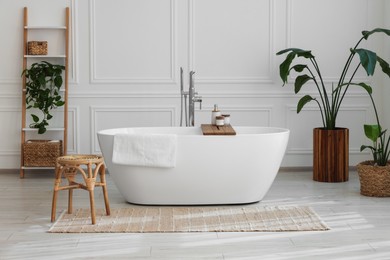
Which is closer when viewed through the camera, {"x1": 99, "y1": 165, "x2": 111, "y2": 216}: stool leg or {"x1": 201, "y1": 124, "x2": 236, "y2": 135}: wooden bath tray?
{"x1": 99, "y1": 165, "x2": 111, "y2": 216}: stool leg

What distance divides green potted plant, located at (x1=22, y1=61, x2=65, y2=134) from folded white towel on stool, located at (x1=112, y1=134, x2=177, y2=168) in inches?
64.1

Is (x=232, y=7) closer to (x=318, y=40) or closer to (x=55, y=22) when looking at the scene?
(x=318, y=40)

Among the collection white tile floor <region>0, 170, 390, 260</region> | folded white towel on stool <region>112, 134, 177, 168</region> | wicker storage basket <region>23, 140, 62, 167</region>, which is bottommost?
white tile floor <region>0, 170, 390, 260</region>

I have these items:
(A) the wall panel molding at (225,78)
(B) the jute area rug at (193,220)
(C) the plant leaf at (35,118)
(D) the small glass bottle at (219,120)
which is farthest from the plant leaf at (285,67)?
(C) the plant leaf at (35,118)

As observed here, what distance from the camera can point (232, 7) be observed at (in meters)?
6.53

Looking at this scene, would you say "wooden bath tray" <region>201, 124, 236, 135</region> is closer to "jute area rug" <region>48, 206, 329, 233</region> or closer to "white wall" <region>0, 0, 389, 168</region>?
"jute area rug" <region>48, 206, 329, 233</region>

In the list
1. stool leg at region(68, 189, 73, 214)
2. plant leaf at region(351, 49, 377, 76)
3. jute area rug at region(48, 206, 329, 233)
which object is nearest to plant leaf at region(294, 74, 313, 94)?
plant leaf at region(351, 49, 377, 76)

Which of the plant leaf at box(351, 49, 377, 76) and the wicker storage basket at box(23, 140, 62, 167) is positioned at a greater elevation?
the plant leaf at box(351, 49, 377, 76)

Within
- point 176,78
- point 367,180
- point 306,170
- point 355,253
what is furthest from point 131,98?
point 355,253

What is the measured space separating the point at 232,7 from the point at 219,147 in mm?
2073

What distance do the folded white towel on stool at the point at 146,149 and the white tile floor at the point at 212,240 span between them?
0.43m

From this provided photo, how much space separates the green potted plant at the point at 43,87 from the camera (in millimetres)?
6250

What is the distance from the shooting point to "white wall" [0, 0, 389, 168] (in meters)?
6.48

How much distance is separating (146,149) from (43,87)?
1919mm
